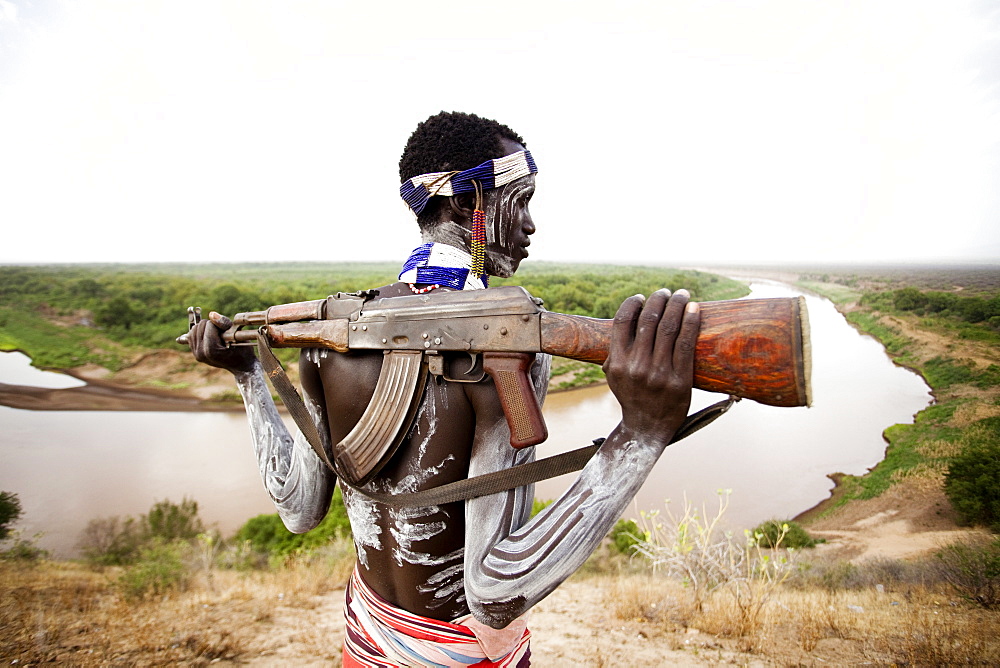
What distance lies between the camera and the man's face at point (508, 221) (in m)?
1.62

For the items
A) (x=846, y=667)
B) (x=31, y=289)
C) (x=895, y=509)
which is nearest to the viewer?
(x=846, y=667)

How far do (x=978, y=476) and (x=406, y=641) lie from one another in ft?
23.8

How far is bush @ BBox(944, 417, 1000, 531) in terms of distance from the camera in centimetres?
561

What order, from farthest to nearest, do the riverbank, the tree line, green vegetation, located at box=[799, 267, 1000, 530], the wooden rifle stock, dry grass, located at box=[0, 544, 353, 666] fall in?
the tree line, the riverbank, green vegetation, located at box=[799, 267, 1000, 530], dry grass, located at box=[0, 544, 353, 666], the wooden rifle stock

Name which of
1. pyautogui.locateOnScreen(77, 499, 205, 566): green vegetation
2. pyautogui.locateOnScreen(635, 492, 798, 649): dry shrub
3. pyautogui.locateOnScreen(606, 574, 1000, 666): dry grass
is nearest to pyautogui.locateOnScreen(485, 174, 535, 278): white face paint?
pyautogui.locateOnScreen(635, 492, 798, 649): dry shrub

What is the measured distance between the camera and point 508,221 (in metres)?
1.64

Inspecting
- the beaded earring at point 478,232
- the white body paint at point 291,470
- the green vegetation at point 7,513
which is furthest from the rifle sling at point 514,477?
the green vegetation at point 7,513

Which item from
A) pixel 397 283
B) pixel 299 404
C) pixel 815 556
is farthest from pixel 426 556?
pixel 815 556

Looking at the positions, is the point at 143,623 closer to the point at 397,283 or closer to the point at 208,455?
the point at 397,283

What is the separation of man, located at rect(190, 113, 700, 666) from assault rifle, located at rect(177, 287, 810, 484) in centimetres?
7

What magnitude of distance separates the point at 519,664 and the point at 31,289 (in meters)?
23.7

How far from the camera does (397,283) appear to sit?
5.42 feet

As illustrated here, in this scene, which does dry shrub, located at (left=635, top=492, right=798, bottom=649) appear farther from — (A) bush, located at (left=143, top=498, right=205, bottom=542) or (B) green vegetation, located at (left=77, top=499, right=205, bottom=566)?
(A) bush, located at (left=143, top=498, right=205, bottom=542)

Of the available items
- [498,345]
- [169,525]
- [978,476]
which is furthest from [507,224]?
[169,525]
